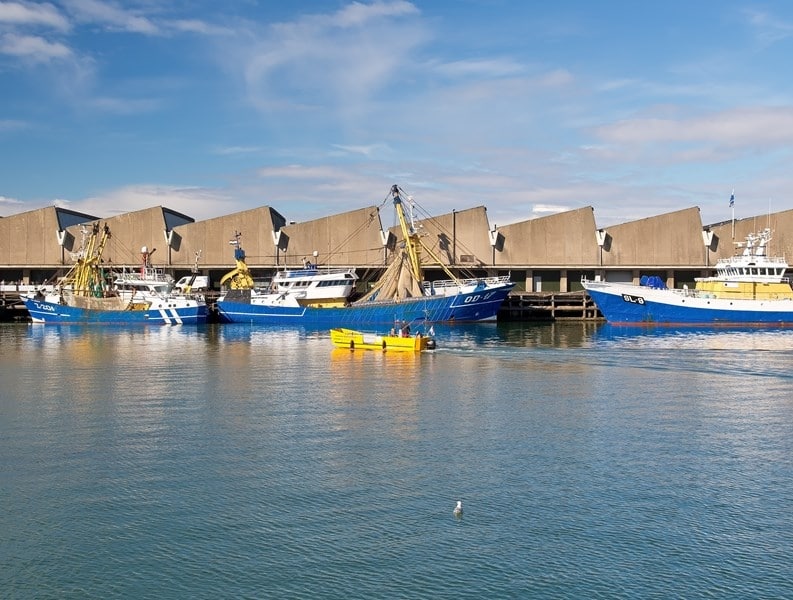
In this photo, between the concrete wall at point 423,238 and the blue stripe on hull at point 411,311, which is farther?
the concrete wall at point 423,238

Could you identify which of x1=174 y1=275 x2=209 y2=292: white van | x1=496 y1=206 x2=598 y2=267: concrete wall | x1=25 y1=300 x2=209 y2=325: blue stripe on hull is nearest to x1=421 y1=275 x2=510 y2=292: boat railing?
x1=496 y1=206 x2=598 y2=267: concrete wall

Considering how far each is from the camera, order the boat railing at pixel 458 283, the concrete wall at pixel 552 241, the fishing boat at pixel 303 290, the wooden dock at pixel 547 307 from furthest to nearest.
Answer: the concrete wall at pixel 552 241 → the wooden dock at pixel 547 307 → the fishing boat at pixel 303 290 → the boat railing at pixel 458 283

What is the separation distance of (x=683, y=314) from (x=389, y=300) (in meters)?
22.5

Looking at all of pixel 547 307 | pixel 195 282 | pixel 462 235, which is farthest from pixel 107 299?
pixel 547 307

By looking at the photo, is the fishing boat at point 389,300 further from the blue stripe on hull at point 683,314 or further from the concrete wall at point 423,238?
the blue stripe on hull at point 683,314

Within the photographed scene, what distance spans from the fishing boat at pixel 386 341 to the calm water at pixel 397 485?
908 centimetres

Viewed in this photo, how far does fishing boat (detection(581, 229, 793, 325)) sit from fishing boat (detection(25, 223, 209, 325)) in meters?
33.2

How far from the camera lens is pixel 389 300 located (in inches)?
2763

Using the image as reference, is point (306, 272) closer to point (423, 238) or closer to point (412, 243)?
point (412, 243)

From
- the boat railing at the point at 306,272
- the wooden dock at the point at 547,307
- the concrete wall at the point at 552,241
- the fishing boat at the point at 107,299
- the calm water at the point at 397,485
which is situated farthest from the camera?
the concrete wall at the point at 552,241

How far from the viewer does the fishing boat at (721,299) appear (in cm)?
6366

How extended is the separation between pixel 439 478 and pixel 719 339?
38807 millimetres

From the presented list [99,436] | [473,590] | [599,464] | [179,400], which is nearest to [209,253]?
[179,400]

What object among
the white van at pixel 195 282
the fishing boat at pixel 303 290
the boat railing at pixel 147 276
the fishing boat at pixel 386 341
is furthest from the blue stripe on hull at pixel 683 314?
the boat railing at pixel 147 276
